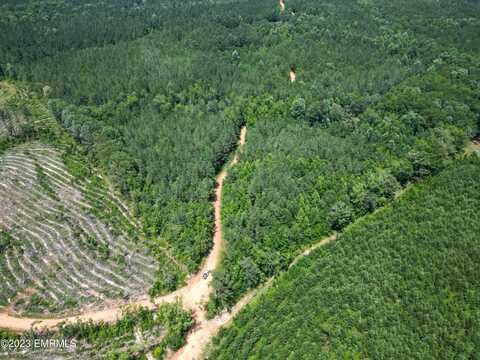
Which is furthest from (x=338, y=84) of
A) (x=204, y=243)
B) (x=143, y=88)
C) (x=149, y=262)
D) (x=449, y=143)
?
(x=149, y=262)

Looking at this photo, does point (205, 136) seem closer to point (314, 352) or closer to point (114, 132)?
point (114, 132)

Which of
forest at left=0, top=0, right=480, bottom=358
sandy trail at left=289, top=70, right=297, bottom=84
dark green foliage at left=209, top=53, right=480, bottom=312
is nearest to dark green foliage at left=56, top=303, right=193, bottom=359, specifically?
forest at left=0, top=0, right=480, bottom=358

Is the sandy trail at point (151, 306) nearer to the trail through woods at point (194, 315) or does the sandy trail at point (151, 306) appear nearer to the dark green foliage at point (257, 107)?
the trail through woods at point (194, 315)

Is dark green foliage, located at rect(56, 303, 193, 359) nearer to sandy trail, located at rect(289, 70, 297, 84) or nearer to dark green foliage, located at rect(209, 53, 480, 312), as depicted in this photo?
dark green foliage, located at rect(209, 53, 480, 312)

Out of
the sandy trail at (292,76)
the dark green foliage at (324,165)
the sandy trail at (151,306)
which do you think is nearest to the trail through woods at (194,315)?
the sandy trail at (151,306)

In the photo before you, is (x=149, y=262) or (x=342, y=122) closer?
(x=149, y=262)

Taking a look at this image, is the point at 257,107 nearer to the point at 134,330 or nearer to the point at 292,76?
the point at 292,76
